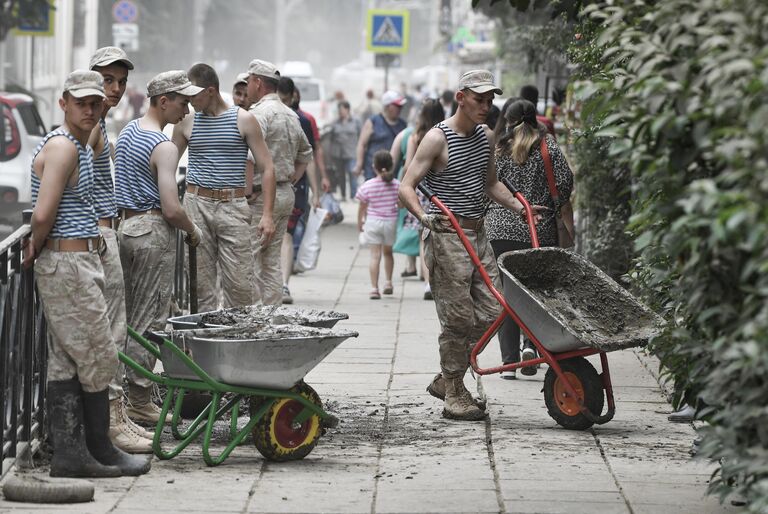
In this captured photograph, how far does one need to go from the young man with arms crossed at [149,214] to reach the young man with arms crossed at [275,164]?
2.59 metres

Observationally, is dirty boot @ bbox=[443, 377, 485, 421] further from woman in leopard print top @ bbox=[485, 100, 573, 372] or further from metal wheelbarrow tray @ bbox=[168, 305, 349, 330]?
woman in leopard print top @ bbox=[485, 100, 573, 372]

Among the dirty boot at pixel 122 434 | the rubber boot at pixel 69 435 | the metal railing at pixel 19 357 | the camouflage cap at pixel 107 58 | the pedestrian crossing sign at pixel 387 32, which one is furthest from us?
the pedestrian crossing sign at pixel 387 32

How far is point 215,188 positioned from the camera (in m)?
8.95

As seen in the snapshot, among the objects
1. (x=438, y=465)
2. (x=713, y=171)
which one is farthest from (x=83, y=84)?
(x=713, y=171)

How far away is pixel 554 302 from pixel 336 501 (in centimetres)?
234

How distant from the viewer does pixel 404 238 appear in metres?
14.0

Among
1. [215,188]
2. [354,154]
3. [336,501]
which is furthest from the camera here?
[354,154]

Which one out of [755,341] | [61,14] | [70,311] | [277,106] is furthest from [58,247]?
[61,14]

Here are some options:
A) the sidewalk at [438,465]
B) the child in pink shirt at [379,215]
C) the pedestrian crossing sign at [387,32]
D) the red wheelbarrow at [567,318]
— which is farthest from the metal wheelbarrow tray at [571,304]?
the pedestrian crossing sign at [387,32]

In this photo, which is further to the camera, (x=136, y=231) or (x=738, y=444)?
(x=136, y=231)

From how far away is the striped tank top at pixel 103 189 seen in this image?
23.0 ft

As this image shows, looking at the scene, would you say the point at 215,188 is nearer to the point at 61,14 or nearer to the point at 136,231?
the point at 136,231

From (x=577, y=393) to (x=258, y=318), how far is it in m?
1.77

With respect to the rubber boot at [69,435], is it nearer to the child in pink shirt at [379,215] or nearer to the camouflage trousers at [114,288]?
the camouflage trousers at [114,288]
